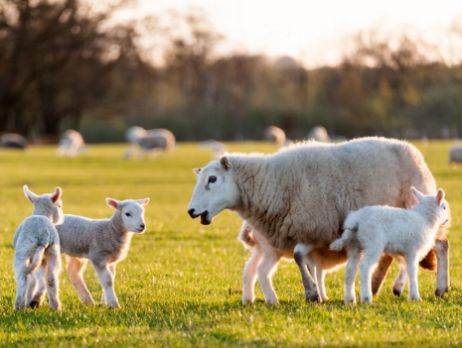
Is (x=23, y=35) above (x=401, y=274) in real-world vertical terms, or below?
above

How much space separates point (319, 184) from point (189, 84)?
8906 cm

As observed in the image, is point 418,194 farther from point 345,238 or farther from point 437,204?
point 345,238

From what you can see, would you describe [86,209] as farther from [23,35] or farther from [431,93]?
[431,93]

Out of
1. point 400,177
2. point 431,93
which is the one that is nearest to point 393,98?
point 431,93

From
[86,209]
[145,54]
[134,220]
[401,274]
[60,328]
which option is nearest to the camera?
[60,328]

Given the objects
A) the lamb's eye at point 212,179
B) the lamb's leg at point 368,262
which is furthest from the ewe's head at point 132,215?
the lamb's leg at point 368,262

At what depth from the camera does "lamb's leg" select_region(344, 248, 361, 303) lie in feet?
30.9

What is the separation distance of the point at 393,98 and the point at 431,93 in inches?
220

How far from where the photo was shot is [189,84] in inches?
3885

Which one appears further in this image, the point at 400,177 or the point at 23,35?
the point at 23,35

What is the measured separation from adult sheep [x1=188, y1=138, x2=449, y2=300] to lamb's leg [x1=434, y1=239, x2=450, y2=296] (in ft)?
0.03

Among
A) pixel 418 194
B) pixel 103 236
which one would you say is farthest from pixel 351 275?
pixel 103 236

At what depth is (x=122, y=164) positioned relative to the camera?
48781mm

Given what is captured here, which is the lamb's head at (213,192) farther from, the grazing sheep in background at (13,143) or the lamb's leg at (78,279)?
the grazing sheep in background at (13,143)
